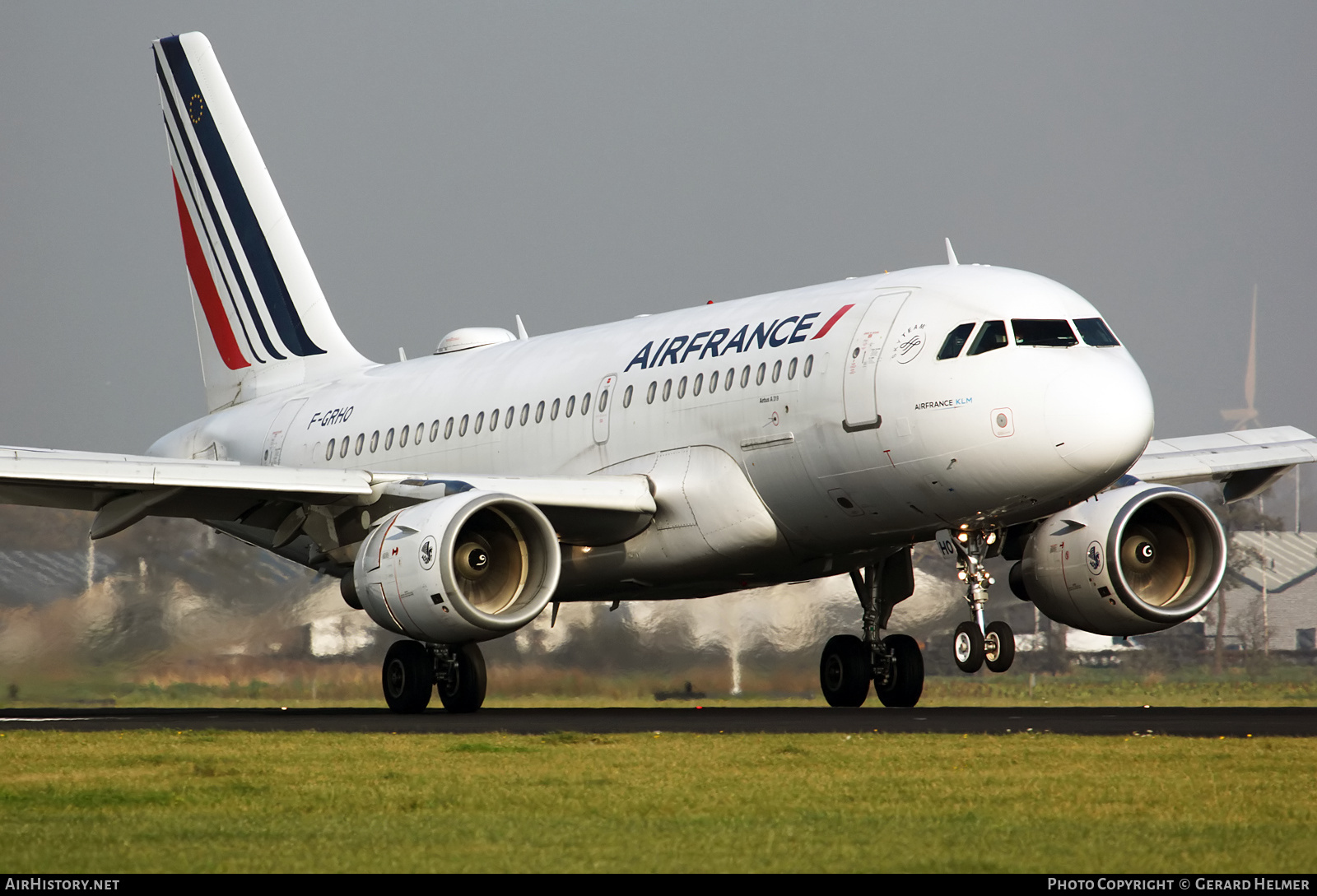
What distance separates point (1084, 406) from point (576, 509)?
21.0ft

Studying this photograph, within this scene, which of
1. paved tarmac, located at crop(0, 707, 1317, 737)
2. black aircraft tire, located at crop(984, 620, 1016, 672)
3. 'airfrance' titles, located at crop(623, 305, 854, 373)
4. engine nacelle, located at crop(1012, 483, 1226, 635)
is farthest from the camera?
engine nacelle, located at crop(1012, 483, 1226, 635)

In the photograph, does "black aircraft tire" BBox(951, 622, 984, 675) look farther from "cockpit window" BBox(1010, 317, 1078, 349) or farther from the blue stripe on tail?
the blue stripe on tail

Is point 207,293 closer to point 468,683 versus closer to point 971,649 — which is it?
point 468,683

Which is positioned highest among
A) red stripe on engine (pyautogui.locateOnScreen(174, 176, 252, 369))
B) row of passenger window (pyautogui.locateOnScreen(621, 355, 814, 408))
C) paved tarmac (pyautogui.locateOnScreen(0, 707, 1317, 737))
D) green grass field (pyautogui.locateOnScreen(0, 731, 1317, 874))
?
red stripe on engine (pyautogui.locateOnScreen(174, 176, 252, 369))

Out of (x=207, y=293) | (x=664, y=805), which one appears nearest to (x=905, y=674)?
(x=664, y=805)

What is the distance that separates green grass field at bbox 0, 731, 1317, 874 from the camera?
8.57m

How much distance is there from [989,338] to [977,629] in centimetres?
316

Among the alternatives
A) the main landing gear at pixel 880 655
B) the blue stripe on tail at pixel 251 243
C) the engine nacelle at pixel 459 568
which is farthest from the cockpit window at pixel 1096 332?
the blue stripe on tail at pixel 251 243

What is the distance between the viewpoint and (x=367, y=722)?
19.1m

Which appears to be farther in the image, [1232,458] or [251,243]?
[251,243]

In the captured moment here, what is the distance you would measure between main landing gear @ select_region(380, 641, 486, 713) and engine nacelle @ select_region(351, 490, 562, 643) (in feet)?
6.08

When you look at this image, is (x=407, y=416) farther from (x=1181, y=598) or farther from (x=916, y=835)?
(x=916, y=835)

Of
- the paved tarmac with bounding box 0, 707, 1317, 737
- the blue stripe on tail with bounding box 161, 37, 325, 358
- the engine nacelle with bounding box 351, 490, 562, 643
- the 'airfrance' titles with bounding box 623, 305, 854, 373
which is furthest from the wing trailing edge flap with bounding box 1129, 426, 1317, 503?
the blue stripe on tail with bounding box 161, 37, 325, 358

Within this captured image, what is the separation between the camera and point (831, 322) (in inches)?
802
